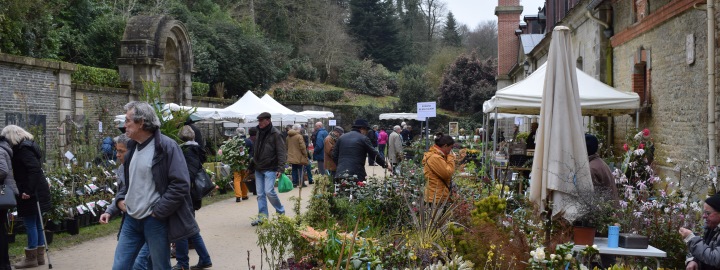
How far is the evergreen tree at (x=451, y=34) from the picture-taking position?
72.2 meters

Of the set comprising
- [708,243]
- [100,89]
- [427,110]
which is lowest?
[708,243]

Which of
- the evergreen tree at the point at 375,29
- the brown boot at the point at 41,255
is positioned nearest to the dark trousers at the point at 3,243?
the brown boot at the point at 41,255

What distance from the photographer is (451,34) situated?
72750 millimetres

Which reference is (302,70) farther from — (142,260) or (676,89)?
(142,260)

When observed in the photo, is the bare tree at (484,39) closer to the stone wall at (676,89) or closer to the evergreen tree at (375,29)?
the evergreen tree at (375,29)

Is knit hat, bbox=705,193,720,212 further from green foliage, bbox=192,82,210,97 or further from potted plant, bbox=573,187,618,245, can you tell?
green foliage, bbox=192,82,210,97

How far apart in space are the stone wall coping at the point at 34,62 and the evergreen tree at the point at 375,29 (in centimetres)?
5117

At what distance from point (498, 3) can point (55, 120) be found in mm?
33868

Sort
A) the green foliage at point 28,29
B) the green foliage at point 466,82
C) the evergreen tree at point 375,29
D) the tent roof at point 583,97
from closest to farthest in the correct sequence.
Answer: the tent roof at point 583,97 < the green foliage at point 28,29 < the green foliage at point 466,82 < the evergreen tree at point 375,29

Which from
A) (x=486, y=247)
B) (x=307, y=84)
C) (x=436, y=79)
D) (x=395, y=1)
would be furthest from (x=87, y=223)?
A: (x=395, y=1)

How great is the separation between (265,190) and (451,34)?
63.9 meters

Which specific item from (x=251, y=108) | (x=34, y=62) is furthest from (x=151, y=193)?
(x=251, y=108)

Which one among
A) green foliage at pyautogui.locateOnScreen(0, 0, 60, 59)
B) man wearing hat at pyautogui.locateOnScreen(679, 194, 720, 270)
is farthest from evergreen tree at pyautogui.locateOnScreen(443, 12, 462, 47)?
man wearing hat at pyautogui.locateOnScreen(679, 194, 720, 270)

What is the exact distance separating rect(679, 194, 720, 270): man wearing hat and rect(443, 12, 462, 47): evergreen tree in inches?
2628
